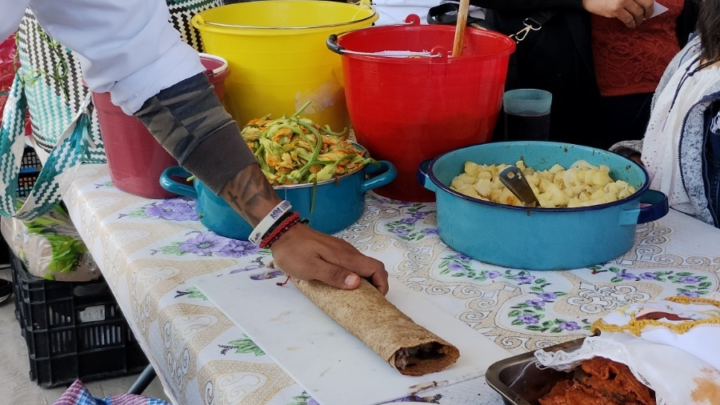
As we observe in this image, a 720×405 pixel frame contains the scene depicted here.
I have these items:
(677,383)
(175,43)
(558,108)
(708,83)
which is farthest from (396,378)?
(558,108)

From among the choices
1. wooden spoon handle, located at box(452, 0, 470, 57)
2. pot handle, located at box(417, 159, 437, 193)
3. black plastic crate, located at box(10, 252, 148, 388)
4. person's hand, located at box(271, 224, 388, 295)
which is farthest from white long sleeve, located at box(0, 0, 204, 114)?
black plastic crate, located at box(10, 252, 148, 388)

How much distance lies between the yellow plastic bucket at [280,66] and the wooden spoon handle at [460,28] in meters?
0.26

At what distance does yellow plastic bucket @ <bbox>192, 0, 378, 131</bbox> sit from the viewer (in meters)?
1.64

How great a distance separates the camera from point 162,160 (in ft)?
5.10

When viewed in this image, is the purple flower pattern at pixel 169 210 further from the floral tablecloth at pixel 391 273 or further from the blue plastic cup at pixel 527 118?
the blue plastic cup at pixel 527 118

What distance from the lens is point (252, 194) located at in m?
1.24

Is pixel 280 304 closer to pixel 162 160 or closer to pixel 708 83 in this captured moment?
pixel 162 160

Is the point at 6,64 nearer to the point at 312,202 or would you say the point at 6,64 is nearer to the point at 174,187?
the point at 174,187

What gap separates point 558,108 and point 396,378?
1.42 m

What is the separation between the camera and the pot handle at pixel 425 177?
1.36m

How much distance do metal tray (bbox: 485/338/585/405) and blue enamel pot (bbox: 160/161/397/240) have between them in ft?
1.91

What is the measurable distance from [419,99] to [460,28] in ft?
0.56

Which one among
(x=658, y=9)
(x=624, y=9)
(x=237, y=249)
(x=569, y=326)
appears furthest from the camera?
(x=658, y=9)

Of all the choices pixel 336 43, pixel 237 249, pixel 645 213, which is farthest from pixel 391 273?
pixel 336 43
